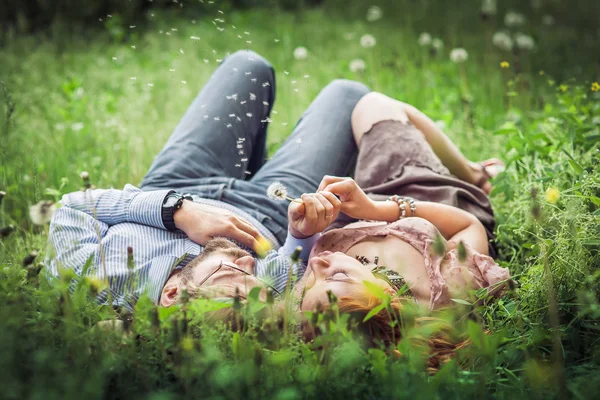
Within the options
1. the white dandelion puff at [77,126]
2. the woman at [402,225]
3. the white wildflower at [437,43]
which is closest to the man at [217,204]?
the woman at [402,225]

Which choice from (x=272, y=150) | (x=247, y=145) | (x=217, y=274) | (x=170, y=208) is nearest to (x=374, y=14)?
(x=272, y=150)

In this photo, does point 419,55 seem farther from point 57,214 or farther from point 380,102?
point 57,214

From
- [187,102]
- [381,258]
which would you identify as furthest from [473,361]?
[187,102]

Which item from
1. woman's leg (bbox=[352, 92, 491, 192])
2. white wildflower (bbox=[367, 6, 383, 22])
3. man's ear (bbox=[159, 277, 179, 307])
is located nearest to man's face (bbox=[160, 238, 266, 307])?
man's ear (bbox=[159, 277, 179, 307])

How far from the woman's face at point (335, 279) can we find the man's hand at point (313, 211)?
0.12m

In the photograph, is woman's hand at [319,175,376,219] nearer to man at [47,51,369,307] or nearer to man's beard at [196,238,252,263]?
man at [47,51,369,307]

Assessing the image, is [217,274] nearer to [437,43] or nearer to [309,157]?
[309,157]

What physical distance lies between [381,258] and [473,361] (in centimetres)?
48

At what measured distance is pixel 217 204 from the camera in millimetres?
2232

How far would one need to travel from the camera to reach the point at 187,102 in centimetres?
432

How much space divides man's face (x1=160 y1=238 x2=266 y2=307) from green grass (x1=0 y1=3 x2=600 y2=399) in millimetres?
157

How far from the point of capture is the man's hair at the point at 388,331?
1.56 metres

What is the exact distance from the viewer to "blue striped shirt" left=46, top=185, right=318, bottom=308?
74.7 inches

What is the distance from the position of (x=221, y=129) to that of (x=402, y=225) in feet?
2.89
